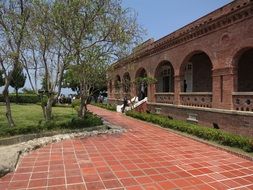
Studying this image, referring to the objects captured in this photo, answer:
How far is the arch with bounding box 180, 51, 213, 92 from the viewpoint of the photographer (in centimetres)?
1702

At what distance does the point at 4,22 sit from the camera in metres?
10.8

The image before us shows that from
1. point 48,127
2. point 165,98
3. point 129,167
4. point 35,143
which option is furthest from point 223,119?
point 35,143

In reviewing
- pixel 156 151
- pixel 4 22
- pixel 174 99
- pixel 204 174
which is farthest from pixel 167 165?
pixel 174 99

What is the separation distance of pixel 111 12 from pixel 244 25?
17.6 feet

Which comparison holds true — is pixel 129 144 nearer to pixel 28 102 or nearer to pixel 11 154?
pixel 11 154

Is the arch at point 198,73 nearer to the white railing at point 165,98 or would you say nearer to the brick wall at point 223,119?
the white railing at point 165,98

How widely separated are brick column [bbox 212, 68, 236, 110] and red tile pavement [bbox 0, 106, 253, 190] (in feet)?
11.6

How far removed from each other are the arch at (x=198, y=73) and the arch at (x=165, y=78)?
2.60 meters

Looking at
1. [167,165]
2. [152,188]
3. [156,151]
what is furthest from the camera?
[156,151]

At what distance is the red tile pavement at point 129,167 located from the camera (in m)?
5.92

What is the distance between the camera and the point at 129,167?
279 inches

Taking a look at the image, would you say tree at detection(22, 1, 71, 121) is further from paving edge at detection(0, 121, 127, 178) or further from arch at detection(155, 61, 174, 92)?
arch at detection(155, 61, 174, 92)

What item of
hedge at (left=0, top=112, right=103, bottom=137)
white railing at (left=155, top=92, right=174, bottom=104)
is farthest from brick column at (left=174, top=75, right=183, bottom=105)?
hedge at (left=0, top=112, right=103, bottom=137)

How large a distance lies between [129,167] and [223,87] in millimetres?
7472
